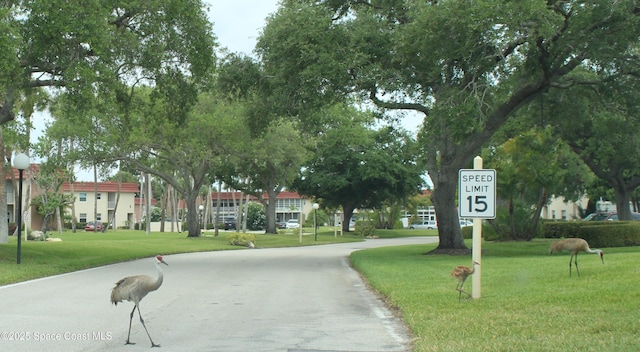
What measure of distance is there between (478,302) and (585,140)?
28.1m

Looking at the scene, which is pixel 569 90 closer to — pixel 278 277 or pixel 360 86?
pixel 360 86

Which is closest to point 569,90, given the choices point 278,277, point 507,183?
point 507,183

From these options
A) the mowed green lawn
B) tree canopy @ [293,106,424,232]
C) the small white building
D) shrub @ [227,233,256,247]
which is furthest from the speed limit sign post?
the small white building

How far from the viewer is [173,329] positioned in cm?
991

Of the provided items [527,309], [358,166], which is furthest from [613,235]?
[358,166]

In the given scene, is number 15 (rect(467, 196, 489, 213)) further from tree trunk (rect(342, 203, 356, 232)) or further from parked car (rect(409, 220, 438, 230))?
parked car (rect(409, 220, 438, 230))

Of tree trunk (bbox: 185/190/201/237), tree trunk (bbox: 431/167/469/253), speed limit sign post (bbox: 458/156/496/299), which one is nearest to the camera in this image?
speed limit sign post (bbox: 458/156/496/299)

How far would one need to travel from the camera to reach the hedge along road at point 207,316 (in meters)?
8.81

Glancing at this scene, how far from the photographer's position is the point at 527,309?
1053 centimetres

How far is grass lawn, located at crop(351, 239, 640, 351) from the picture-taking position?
8.10 meters

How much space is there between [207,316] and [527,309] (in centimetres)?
518

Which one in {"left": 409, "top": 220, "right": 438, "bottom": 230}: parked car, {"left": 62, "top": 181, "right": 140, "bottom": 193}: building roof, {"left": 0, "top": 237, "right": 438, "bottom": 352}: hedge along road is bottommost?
{"left": 409, "top": 220, "right": 438, "bottom": 230}: parked car

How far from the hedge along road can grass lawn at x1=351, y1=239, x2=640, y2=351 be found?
0.52 m

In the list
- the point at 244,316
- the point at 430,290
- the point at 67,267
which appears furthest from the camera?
the point at 67,267
